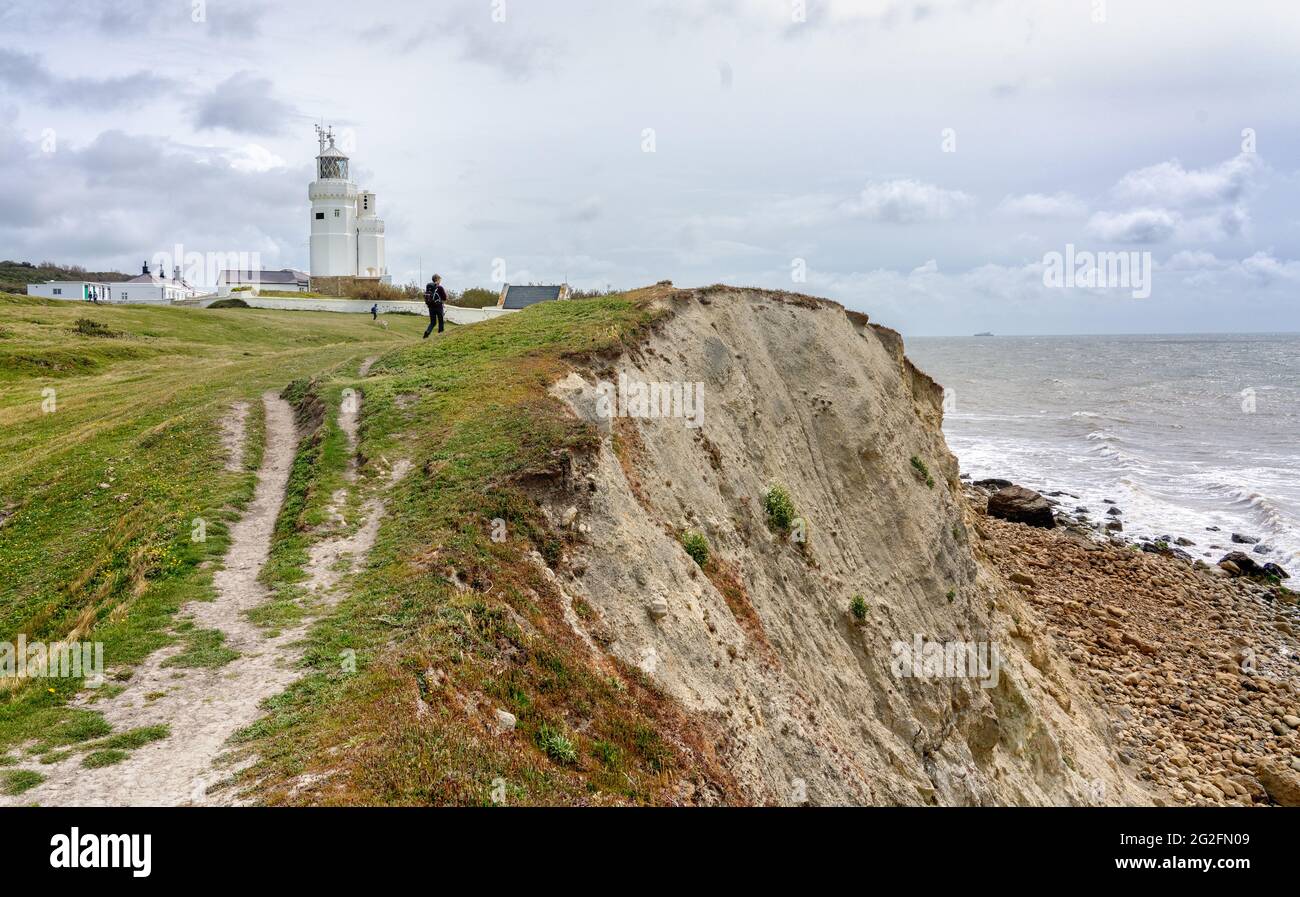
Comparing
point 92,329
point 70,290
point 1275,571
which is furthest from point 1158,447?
point 70,290

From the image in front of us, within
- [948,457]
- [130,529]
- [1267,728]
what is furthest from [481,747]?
[1267,728]

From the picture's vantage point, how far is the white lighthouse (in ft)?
288

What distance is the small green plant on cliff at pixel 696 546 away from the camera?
17.7m

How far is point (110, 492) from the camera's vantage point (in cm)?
2150

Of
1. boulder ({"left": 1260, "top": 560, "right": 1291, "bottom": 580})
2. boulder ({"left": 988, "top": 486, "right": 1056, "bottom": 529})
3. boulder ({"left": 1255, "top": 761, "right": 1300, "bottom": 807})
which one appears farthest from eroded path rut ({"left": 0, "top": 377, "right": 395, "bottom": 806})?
boulder ({"left": 1260, "top": 560, "right": 1291, "bottom": 580})

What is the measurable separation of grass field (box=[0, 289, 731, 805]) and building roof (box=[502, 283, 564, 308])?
2808 cm

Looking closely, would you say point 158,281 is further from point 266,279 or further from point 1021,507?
point 1021,507

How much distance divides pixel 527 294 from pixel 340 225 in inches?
1484

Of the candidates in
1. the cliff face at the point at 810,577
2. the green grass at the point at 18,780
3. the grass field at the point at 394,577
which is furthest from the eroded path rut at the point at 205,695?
the cliff face at the point at 810,577

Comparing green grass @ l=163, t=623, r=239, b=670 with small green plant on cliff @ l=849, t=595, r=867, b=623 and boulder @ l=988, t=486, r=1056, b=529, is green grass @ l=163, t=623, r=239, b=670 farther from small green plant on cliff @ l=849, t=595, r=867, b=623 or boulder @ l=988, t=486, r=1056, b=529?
Answer: boulder @ l=988, t=486, r=1056, b=529

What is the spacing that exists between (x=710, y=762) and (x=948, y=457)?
75.7 ft

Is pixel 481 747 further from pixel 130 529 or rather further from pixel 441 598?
pixel 130 529

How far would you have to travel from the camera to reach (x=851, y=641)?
21.2 m
